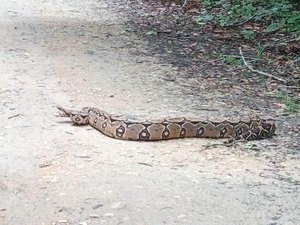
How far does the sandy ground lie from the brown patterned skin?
4.0 inches

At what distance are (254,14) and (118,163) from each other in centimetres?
895

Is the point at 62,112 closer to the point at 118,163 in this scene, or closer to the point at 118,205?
the point at 118,163

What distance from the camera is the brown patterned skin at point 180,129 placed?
22.9ft

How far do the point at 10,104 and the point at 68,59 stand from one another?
113 inches

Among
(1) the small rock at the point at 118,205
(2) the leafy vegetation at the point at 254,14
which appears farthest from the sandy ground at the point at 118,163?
(2) the leafy vegetation at the point at 254,14

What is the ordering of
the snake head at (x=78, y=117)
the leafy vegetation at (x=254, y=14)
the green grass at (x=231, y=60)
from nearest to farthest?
the snake head at (x=78, y=117), the green grass at (x=231, y=60), the leafy vegetation at (x=254, y=14)

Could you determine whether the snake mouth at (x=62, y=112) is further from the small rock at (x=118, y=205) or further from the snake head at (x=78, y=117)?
the small rock at (x=118, y=205)

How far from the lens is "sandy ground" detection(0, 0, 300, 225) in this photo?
205 inches

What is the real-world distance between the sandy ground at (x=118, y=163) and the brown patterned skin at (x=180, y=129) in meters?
0.10

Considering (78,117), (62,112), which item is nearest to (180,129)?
(78,117)

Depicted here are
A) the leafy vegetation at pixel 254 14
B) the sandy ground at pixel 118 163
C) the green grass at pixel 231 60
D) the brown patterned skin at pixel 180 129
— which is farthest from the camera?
the leafy vegetation at pixel 254 14

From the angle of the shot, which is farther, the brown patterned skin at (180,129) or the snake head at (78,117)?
the snake head at (78,117)

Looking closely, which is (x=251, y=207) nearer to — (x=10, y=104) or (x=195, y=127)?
(x=195, y=127)

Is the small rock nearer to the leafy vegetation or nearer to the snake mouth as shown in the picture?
the snake mouth
